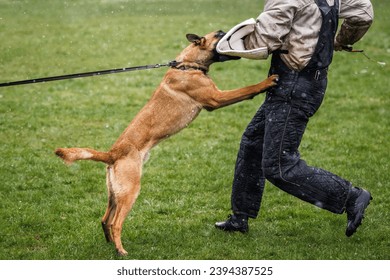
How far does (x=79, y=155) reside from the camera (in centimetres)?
482

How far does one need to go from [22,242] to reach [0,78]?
6.97m

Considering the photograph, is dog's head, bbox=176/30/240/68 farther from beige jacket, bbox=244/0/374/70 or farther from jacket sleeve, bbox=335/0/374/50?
jacket sleeve, bbox=335/0/374/50

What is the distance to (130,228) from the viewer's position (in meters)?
5.71

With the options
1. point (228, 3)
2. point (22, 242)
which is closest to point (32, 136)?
point (22, 242)

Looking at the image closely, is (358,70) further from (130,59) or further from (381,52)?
(130,59)

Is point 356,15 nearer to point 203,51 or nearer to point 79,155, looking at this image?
point 203,51

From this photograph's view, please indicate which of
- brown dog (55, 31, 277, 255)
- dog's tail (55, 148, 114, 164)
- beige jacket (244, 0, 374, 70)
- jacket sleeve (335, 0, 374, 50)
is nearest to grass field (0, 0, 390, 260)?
brown dog (55, 31, 277, 255)

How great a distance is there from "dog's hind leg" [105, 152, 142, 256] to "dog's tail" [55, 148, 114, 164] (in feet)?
0.33

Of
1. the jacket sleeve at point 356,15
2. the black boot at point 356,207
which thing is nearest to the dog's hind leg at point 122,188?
the black boot at point 356,207

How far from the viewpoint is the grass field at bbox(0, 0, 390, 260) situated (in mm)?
5371

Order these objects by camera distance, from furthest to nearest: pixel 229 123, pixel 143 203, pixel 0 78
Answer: pixel 0 78 < pixel 229 123 < pixel 143 203

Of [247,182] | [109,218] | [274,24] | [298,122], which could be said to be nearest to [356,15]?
[274,24]

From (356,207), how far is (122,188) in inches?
73.7
